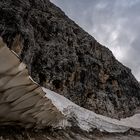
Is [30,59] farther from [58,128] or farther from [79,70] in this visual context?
[58,128]

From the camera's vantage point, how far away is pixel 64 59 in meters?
30.2

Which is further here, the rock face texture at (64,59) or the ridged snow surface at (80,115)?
the rock face texture at (64,59)

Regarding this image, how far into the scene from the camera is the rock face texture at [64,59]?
23719 mm

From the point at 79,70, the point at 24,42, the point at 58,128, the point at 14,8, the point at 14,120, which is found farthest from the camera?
the point at 79,70

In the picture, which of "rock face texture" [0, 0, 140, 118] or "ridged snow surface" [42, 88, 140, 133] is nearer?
"ridged snow surface" [42, 88, 140, 133]

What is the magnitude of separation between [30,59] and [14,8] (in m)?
3.90

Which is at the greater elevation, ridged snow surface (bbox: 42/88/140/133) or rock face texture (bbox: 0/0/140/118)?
rock face texture (bbox: 0/0/140/118)

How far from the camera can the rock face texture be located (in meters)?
23.7

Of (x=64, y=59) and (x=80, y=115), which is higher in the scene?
(x=64, y=59)

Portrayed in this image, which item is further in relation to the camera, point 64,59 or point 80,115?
point 64,59

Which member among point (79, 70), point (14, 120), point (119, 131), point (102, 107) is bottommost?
point (14, 120)

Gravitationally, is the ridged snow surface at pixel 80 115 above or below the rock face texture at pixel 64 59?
below

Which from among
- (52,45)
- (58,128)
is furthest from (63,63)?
(58,128)

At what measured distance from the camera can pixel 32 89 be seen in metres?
4.88
